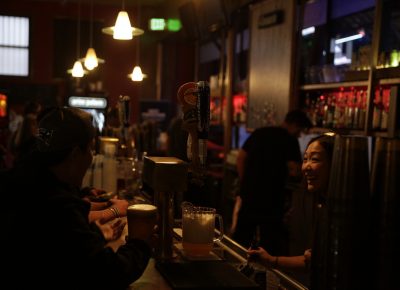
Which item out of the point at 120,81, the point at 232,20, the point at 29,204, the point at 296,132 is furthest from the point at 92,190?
the point at 120,81

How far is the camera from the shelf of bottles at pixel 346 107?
4.52 m

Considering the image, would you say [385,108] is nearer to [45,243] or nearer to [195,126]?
[195,126]

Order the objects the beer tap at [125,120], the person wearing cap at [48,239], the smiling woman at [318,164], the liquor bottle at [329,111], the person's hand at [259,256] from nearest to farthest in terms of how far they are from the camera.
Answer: the person wearing cap at [48,239] → the person's hand at [259,256] → the smiling woman at [318,164] → the beer tap at [125,120] → the liquor bottle at [329,111]

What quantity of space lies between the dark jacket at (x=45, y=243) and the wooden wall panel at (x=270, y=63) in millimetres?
4739

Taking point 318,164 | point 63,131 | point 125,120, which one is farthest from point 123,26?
point 63,131

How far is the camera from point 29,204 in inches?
55.2

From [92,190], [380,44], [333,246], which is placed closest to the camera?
[333,246]

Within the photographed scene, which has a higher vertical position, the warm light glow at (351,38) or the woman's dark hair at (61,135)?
the warm light glow at (351,38)

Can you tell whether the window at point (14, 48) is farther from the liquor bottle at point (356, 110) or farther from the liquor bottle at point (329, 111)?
the liquor bottle at point (356, 110)

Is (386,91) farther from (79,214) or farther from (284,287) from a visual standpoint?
(79,214)

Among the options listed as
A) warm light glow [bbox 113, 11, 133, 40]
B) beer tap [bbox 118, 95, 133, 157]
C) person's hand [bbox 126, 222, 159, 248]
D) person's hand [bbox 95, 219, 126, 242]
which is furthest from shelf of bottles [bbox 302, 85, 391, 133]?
person's hand [bbox 126, 222, 159, 248]

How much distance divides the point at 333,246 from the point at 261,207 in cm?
355

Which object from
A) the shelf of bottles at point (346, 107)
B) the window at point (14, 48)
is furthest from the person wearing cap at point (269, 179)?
the window at point (14, 48)

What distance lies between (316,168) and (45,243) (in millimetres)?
1170
